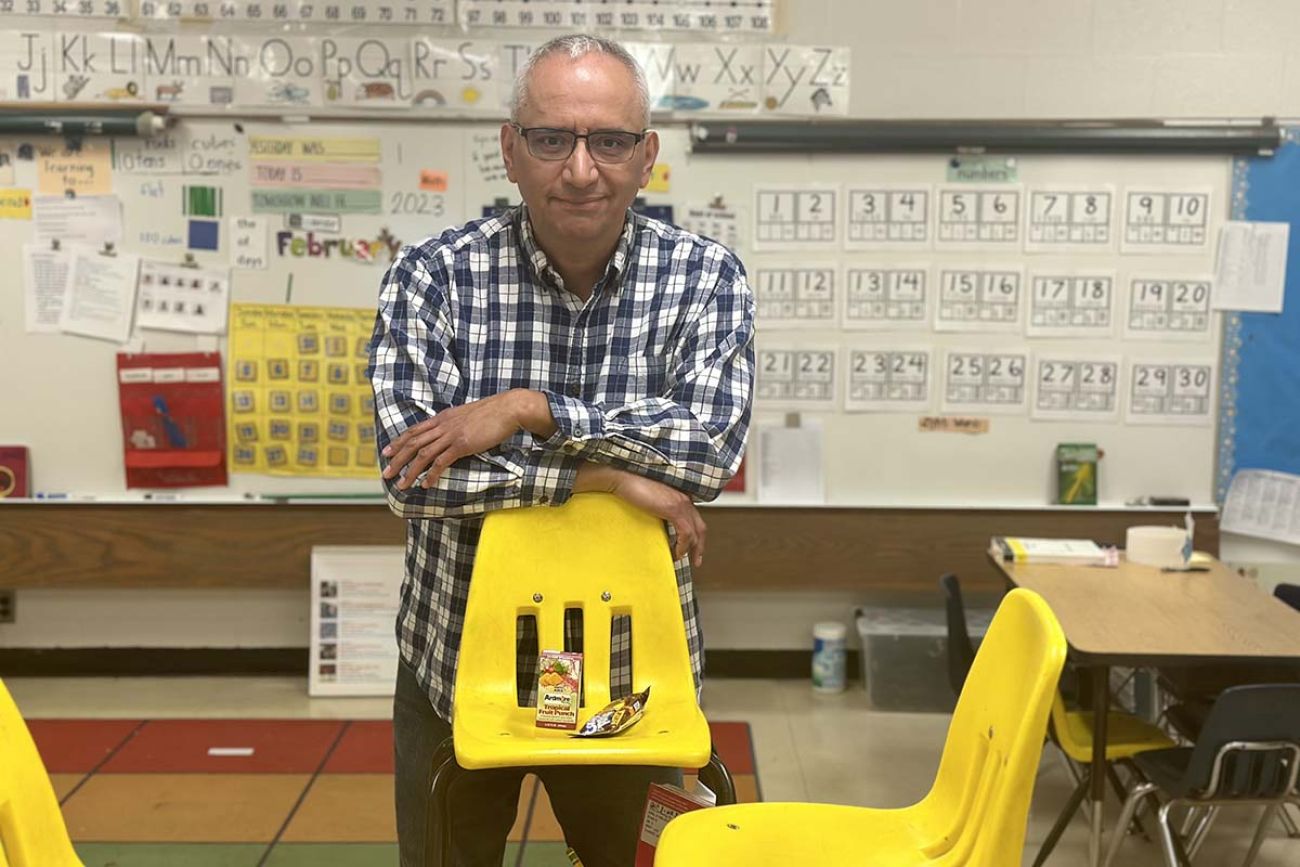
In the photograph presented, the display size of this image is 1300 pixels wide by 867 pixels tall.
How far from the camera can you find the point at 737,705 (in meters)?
4.30

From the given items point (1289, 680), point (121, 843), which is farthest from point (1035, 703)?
point (121, 843)

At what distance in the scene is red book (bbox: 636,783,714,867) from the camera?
1.72 metres

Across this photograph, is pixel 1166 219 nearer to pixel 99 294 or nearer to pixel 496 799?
pixel 496 799

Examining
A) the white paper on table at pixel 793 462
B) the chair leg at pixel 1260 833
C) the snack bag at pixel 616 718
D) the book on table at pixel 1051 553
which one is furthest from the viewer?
the white paper on table at pixel 793 462

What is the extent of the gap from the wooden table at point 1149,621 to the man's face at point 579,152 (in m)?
1.61

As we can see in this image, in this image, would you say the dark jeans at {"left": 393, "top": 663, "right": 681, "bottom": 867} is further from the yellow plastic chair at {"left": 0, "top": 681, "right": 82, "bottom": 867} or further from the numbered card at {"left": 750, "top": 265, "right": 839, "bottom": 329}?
the numbered card at {"left": 750, "top": 265, "right": 839, "bottom": 329}

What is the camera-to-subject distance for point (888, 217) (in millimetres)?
4340

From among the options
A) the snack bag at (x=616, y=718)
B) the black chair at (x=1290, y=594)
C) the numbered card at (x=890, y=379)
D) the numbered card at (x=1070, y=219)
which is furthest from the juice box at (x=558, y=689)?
the numbered card at (x=1070, y=219)

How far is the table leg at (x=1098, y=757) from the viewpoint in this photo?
2736mm

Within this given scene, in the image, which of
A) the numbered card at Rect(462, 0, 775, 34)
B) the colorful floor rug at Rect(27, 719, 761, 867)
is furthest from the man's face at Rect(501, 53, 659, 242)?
the numbered card at Rect(462, 0, 775, 34)

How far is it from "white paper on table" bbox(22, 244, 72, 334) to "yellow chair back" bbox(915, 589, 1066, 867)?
12.5 ft

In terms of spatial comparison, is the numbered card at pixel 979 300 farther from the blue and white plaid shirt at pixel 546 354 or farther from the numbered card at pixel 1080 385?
the blue and white plaid shirt at pixel 546 354

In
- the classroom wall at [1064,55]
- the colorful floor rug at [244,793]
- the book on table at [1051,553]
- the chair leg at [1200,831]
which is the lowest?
the colorful floor rug at [244,793]

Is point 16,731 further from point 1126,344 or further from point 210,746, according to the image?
point 1126,344
